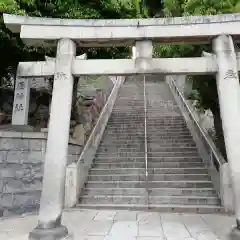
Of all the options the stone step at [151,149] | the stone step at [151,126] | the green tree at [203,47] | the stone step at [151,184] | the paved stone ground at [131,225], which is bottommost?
the paved stone ground at [131,225]

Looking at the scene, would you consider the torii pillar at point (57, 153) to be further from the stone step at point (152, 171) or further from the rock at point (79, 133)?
the rock at point (79, 133)

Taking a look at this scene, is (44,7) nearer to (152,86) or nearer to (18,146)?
(18,146)

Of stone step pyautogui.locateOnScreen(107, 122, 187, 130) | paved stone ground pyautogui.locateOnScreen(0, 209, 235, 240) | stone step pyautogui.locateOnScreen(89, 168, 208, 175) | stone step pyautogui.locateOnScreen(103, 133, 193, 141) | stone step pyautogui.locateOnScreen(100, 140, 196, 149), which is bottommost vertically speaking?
paved stone ground pyautogui.locateOnScreen(0, 209, 235, 240)

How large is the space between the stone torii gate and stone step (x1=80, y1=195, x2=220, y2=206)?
3070mm

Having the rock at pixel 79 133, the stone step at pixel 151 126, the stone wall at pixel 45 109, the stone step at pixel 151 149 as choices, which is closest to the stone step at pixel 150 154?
the stone step at pixel 151 149

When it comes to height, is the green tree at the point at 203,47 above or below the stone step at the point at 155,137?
above

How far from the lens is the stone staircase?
25.8 feet

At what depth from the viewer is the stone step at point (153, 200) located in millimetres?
7742

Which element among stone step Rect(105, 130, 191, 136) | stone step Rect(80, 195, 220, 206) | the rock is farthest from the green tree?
the rock

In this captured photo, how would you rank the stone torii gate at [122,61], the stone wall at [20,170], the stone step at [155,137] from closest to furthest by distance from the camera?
1. the stone torii gate at [122,61]
2. the stone wall at [20,170]
3. the stone step at [155,137]

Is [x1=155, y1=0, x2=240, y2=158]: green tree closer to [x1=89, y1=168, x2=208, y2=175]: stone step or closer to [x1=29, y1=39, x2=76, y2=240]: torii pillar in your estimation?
[x1=89, y1=168, x2=208, y2=175]: stone step

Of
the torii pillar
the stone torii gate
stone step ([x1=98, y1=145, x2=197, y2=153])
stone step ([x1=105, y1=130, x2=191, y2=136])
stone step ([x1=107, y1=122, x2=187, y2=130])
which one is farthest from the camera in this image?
stone step ([x1=107, y1=122, x2=187, y2=130])

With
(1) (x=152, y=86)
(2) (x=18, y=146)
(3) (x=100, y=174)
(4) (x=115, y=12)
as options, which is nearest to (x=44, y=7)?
(4) (x=115, y=12)

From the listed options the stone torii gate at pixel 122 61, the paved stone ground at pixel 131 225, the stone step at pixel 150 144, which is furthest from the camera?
the stone step at pixel 150 144
